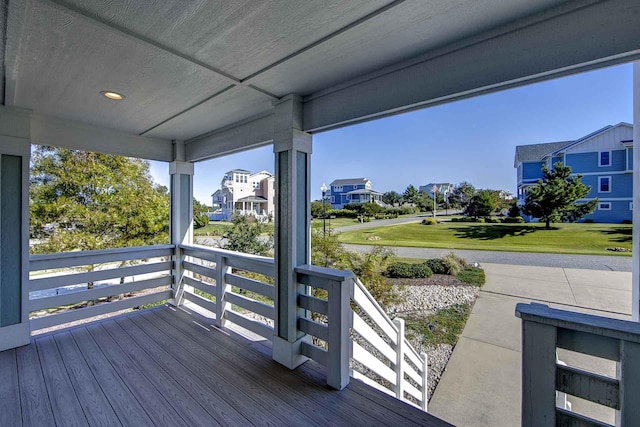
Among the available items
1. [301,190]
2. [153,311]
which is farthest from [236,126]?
[153,311]

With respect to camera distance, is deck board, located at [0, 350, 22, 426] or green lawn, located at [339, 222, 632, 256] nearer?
deck board, located at [0, 350, 22, 426]

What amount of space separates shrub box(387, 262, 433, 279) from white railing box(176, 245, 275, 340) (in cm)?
277

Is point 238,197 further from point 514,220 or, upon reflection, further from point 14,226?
point 514,220

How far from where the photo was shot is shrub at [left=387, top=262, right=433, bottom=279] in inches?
201

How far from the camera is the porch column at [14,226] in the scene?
253 centimetres

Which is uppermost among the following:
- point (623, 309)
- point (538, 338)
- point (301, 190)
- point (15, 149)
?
point (15, 149)

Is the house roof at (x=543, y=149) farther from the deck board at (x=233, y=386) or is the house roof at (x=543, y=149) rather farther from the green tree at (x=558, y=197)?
the deck board at (x=233, y=386)

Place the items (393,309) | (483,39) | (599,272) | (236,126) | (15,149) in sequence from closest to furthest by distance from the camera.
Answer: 1. (483,39)
2. (599,272)
3. (15,149)
4. (236,126)
5. (393,309)

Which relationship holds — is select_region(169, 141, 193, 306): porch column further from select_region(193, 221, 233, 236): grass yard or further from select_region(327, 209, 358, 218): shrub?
select_region(327, 209, 358, 218): shrub

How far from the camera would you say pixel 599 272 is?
215 centimetres

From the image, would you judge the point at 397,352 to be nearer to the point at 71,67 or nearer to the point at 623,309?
the point at 623,309

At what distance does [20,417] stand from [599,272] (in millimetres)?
4294

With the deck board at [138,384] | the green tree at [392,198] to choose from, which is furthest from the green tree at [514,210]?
the deck board at [138,384]

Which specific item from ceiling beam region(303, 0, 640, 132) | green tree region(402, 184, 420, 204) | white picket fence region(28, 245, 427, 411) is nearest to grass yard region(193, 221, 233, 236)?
white picket fence region(28, 245, 427, 411)
